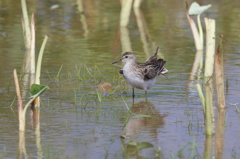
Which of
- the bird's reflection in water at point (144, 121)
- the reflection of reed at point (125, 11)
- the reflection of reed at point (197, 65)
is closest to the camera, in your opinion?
the bird's reflection in water at point (144, 121)

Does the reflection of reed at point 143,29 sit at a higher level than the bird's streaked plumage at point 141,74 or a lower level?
higher

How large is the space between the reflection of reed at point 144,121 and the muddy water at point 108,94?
0.01 meters

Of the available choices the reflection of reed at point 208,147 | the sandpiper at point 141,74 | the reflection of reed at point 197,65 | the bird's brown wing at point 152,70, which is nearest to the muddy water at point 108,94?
the reflection of reed at point 208,147

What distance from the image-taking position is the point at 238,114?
349 inches

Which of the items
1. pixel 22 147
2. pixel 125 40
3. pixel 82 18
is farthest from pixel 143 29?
pixel 22 147

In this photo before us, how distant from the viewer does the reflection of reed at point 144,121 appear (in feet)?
27.0

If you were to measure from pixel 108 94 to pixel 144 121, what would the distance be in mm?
1745

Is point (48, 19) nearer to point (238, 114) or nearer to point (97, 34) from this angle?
point (97, 34)

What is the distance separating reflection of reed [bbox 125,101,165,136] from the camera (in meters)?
8.22

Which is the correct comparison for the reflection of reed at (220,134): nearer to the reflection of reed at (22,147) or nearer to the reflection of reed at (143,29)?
the reflection of reed at (22,147)

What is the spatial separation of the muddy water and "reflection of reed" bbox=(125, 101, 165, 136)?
13 mm

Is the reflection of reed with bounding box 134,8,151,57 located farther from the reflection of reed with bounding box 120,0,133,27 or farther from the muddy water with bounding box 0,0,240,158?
the reflection of reed with bounding box 120,0,133,27

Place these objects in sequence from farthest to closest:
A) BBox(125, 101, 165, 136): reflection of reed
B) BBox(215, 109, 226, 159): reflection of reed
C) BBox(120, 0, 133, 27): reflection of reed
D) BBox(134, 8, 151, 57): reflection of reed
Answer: BBox(120, 0, 133, 27): reflection of reed → BBox(134, 8, 151, 57): reflection of reed → BBox(125, 101, 165, 136): reflection of reed → BBox(215, 109, 226, 159): reflection of reed

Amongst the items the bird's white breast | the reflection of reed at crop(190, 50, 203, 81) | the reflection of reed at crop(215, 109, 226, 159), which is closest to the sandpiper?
the bird's white breast
